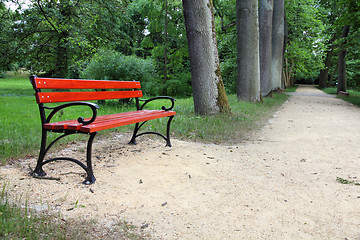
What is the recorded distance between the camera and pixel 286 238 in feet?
7.79

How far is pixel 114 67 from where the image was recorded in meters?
11.8

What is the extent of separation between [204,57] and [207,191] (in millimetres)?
5116

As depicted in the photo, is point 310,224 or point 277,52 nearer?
point 310,224

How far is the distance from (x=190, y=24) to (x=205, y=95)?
1856mm

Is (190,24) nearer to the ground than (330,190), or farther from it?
farther from it

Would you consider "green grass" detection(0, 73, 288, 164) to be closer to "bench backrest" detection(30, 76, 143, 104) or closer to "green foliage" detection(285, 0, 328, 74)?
"bench backrest" detection(30, 76, 143, 104)

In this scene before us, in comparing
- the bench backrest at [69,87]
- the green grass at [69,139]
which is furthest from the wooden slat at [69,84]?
the green grass at [69,139]

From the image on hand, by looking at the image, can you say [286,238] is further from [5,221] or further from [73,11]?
[73,11]

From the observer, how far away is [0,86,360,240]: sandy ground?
8.37 ft

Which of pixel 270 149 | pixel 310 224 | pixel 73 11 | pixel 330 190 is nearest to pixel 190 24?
pixel 270 149

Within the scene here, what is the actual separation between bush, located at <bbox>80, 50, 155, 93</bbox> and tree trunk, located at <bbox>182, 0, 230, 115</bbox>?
4539mm

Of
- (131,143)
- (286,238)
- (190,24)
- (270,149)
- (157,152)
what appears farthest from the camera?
(190,24)

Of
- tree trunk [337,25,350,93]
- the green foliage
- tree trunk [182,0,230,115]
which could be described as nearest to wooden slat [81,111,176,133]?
tree trunk [182,0,230,115]

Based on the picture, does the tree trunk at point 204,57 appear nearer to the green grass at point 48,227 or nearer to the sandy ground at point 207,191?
the sandy ground at point 207,191
